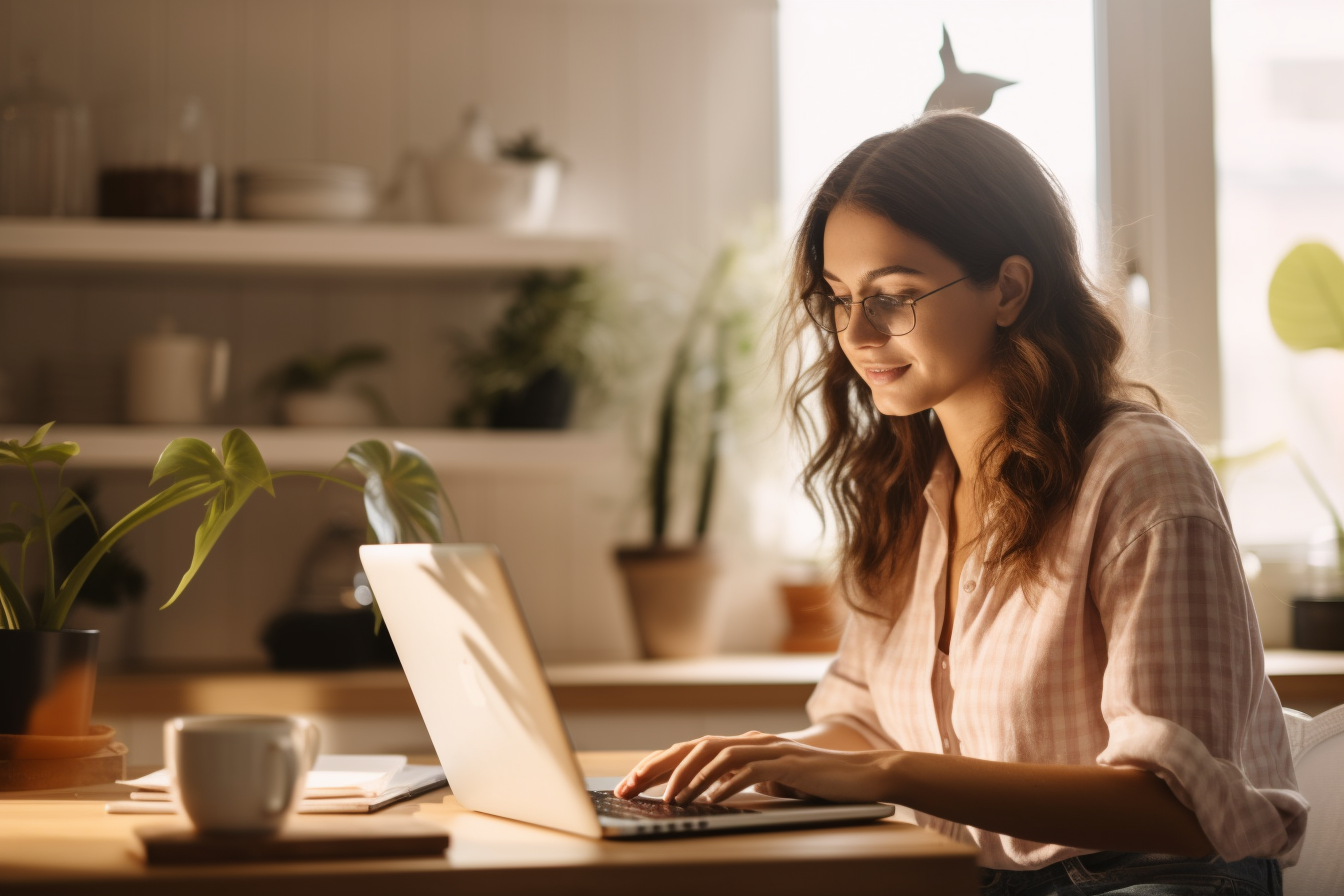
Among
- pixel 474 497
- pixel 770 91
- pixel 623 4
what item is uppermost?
pixel 623 4

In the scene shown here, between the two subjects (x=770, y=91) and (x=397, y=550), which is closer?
(x=397, y=550)

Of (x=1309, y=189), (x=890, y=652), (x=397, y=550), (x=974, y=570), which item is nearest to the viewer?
(x=397, y=550)

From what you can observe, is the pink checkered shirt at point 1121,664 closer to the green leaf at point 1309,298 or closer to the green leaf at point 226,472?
the green leaf at point 226,472

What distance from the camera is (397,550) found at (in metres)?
0.97

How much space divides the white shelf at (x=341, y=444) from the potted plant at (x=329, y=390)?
38 millimetres

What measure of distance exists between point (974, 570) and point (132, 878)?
85cm

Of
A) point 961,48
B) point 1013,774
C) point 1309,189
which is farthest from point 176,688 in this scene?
point 1309,189

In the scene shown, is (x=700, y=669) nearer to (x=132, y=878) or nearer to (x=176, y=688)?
(x=176, y=688)

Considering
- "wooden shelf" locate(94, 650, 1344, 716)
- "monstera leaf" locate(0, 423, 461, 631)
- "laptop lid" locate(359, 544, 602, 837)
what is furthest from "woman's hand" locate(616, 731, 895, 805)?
"wooden shelf" locate(94, 650, 1344, 716)

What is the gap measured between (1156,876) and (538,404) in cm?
155

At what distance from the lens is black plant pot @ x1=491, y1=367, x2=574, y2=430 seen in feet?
7.97

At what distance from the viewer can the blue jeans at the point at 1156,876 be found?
1.10 meters

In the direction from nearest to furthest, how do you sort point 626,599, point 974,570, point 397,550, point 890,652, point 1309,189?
1. point 397,550
2. point 974,570
3. point 890,652
4. point 626,599
5. point 1309,189

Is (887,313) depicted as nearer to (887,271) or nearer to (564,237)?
(887,271)
